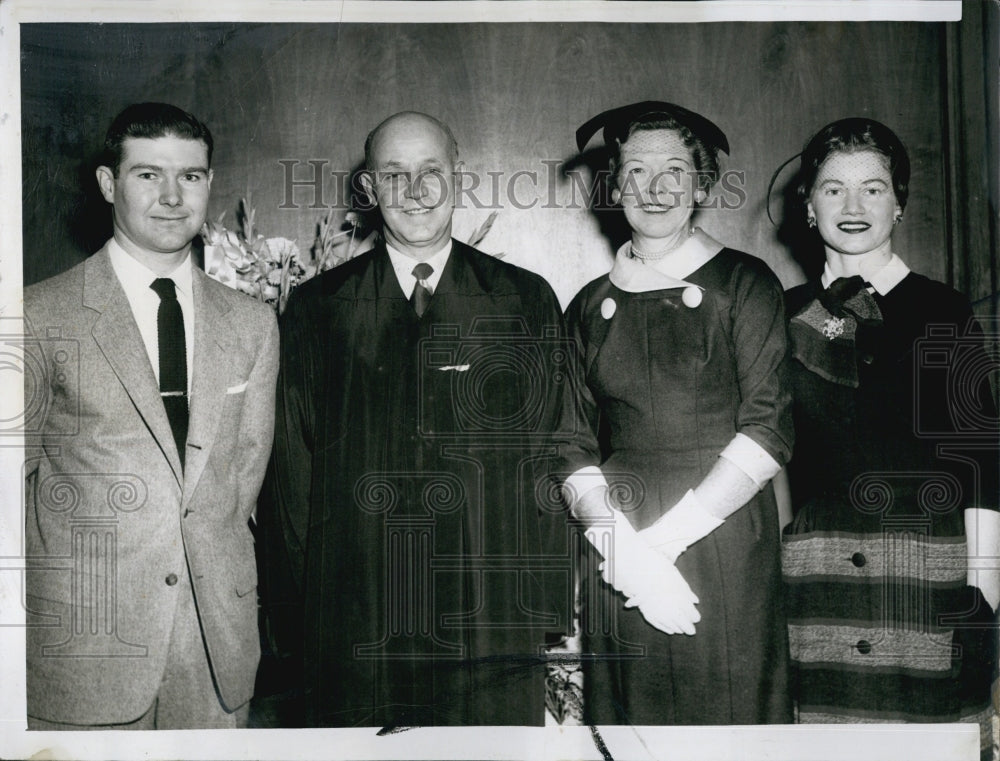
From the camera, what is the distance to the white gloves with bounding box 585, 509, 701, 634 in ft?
8.00

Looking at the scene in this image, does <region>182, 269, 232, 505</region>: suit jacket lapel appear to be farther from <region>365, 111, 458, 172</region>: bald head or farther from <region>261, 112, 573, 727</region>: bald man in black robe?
<region>365, 111, 458, 172</region>: bald head

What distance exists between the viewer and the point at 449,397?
248 centimetres

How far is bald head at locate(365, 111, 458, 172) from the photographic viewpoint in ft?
8.26

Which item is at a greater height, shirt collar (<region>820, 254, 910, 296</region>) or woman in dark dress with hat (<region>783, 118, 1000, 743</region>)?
shirt collar (<region>820, 254, 910, 296</region>)

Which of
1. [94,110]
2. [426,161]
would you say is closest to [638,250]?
[426,161]

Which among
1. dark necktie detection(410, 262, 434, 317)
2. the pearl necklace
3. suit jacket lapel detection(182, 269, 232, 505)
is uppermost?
A: the pearl necklace

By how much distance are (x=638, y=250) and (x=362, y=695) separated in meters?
1.37

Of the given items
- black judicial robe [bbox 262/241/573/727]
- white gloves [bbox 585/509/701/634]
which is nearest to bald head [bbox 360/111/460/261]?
black judicial robe [bbox 262/241/573/727]

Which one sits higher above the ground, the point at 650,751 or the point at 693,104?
the point at 693,104

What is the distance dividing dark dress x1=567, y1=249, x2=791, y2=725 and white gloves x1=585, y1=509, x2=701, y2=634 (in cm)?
3

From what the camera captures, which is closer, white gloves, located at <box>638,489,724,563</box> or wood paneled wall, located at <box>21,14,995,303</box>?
white gloves, located at <box>638,489,724,563</box>

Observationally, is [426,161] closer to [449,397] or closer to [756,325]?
[449,397]

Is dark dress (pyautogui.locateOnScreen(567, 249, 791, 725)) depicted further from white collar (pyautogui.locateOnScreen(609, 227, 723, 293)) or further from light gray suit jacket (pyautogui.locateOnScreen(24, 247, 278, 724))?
light gray suit jacket (pyautogui.locateOnScreen(24, 247, 278, 724))

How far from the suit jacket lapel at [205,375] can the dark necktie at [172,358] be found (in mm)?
26
